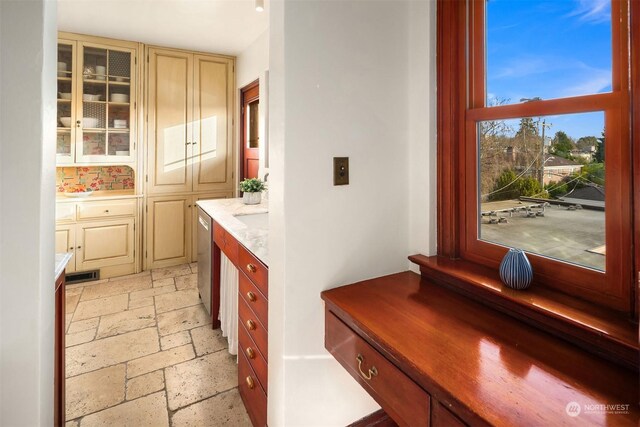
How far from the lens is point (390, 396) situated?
3.07ft

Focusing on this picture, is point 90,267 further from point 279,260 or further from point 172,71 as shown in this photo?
point 279,260

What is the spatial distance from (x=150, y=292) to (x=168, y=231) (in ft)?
3.14

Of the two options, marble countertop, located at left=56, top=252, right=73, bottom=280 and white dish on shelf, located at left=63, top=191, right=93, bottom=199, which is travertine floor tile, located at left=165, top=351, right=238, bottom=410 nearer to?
marble countertop, located at left=56, top=252, right=73, bottom=280

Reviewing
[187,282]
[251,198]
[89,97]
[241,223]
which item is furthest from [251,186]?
[89,97]

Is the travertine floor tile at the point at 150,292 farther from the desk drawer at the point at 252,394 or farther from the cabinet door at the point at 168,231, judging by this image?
the desk drawer at the point at 252,394

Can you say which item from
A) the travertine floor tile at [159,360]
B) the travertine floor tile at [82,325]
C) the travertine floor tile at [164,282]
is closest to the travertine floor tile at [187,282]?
the travertine floor tile at [164,282]

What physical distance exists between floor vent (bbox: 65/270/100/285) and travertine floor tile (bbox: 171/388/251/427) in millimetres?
2740

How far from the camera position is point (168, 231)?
165 inches

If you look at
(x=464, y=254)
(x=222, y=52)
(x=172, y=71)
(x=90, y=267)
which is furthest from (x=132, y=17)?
(x=464, y=254)

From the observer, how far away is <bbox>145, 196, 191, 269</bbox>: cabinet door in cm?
410

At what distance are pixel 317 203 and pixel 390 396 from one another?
2.29 feet

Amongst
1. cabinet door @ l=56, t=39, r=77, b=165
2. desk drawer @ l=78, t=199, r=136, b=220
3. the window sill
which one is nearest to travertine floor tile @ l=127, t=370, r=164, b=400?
the window sill

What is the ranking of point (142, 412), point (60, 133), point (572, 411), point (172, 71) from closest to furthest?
point (572, 411)
point (142, 412)
point (60, 133)
point (172, 71)

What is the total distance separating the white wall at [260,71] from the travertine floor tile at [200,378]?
1.96 m
